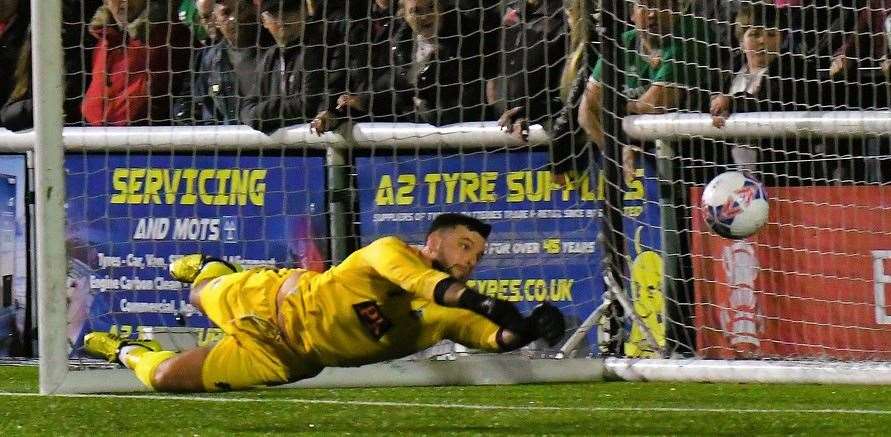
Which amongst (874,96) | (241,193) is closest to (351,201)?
(241,193)

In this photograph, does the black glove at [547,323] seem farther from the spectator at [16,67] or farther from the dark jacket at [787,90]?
the spectator at [16,67]

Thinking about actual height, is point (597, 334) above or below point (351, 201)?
below

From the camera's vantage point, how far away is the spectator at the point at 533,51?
691 centimetres

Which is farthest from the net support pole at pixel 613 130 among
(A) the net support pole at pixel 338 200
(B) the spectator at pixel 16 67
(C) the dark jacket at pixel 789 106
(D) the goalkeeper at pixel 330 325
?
(B) the spectator at pixel 16 67

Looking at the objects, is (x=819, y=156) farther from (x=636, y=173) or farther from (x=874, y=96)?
(x=636, y=173)

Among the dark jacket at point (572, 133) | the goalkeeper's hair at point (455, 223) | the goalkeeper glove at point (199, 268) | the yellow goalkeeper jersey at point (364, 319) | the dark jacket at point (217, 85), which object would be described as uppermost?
the dark jacket at point (217, 85)

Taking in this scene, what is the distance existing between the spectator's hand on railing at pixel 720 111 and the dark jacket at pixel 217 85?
2009 mm

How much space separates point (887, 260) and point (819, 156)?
0.51 metres

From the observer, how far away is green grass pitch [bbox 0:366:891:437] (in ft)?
16.2

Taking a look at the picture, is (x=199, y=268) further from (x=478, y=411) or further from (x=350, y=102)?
(x=478, y=411)

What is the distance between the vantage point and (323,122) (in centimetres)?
712

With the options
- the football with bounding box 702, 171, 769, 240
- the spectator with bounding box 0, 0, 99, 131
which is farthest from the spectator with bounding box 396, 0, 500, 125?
the spectator with bounding box 0, 0, 99, 131

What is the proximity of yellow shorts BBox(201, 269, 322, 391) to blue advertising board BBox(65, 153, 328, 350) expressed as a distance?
77cm

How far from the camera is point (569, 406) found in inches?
222
